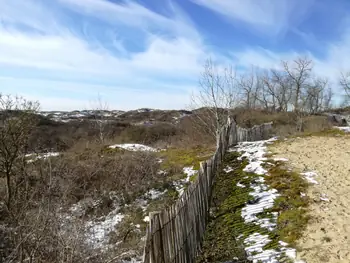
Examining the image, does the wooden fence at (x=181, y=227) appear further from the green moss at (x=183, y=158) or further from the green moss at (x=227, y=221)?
the green moss at (x=183, y=158)

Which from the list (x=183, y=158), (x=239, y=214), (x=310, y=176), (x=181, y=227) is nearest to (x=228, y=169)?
(x=310, y=176)

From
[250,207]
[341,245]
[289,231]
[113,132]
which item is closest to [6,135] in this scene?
[250,207]

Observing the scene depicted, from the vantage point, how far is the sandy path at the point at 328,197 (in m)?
4.90

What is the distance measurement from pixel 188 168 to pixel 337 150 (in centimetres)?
607

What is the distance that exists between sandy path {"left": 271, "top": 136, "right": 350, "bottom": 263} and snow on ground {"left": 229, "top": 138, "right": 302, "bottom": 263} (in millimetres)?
370

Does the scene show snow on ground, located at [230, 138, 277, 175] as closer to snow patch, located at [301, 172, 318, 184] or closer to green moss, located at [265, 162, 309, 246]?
green moss, located at [265, 162, 309, 246]

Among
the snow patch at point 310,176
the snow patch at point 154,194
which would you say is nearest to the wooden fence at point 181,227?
the snow patch at point 310,176

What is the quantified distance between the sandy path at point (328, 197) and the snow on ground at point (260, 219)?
370 millimetres

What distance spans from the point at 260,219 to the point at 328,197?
1882 millimetres

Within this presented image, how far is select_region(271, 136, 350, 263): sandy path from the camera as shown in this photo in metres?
4.90

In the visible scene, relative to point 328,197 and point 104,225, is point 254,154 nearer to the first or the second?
point 328,197

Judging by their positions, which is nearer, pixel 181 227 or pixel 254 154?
pixel 181 227

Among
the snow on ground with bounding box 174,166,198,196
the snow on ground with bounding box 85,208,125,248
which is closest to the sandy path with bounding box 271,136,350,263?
the snow on ground with bounding box 174,166,198,196

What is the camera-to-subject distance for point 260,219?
6531 millimetres
